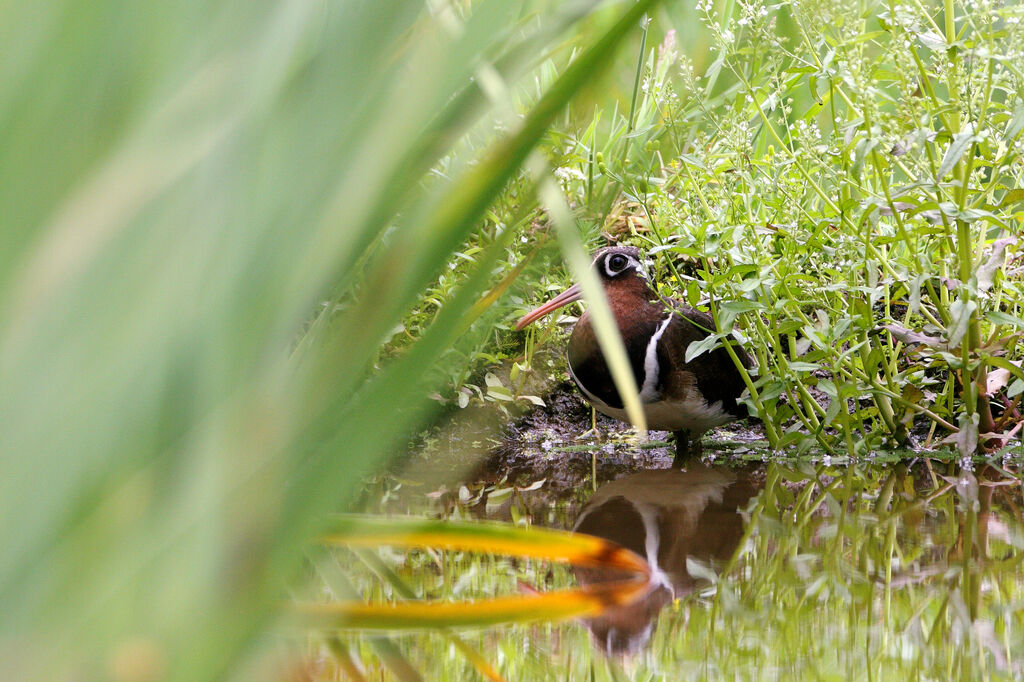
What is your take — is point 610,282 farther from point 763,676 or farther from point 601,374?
point 763,676

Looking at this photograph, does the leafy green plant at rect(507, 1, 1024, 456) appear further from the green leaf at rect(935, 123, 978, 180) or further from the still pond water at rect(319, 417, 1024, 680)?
the still pond water at rect(319, 417, 1024, 680)

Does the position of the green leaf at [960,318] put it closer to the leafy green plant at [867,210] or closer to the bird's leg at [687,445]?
→ the leafy green plant at [867,210]

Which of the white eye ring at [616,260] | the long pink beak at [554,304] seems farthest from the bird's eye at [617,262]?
the long pink beak at [554,304]

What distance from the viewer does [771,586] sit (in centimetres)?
88

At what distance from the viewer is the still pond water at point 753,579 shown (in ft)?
2.16

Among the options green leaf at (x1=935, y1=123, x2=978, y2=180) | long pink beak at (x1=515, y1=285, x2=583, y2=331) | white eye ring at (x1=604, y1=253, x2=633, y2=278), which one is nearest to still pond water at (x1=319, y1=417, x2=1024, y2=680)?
green leaf at (x1=935, y1=123, x2=978, y2=180)

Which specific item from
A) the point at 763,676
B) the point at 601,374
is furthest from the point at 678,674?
the point at 601,374

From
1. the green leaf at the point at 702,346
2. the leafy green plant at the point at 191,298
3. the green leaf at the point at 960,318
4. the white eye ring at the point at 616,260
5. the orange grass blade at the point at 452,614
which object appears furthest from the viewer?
the white eye ring at the point at 616,260

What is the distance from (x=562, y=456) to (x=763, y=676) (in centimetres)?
137

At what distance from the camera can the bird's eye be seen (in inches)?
88.5

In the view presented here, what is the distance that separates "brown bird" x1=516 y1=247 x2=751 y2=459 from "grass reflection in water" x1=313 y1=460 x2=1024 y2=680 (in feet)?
1.54

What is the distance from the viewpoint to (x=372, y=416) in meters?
0.30

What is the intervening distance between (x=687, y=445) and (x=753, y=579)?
1180mm

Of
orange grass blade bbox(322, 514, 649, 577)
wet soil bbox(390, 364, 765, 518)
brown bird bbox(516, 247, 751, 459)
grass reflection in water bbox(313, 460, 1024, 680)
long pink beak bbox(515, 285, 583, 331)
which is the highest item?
long pink beak bbox(515, 285, 583, 331)
